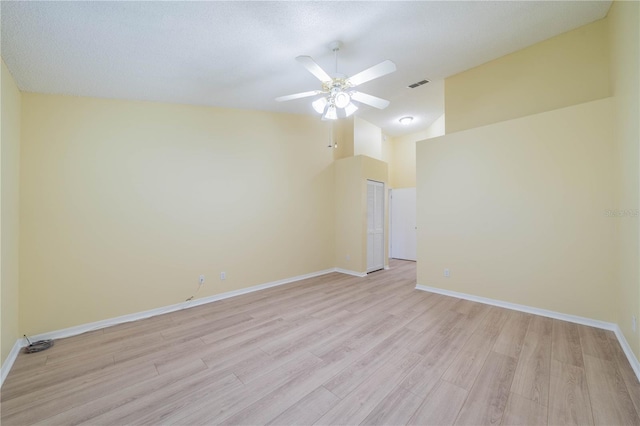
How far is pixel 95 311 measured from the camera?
2.84 m

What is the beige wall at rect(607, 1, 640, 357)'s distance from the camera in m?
2.04

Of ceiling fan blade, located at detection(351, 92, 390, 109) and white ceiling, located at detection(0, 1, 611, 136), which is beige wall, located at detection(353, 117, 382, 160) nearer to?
white ceiling, located at detection(0, 1, 611, 136)

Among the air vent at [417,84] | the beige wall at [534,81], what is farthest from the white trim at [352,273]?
the air vent at [417,84]

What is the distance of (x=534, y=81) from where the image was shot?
3.33 m

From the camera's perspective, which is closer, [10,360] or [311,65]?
[10,360]

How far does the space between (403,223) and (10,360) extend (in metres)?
7.12

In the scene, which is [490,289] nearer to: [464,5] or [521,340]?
[521,340]

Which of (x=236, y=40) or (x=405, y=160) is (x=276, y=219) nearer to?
(x=236, y=40)

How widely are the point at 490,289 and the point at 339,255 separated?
113 inches

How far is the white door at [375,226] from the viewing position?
5.35 meters

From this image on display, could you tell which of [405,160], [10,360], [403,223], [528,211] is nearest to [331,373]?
[10,360]

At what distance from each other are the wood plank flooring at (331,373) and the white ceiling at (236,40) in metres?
2.73

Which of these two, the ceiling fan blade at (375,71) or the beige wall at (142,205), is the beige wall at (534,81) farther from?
the beige wall at (142,205)

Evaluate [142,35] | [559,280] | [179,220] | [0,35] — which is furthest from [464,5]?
[179,220]
